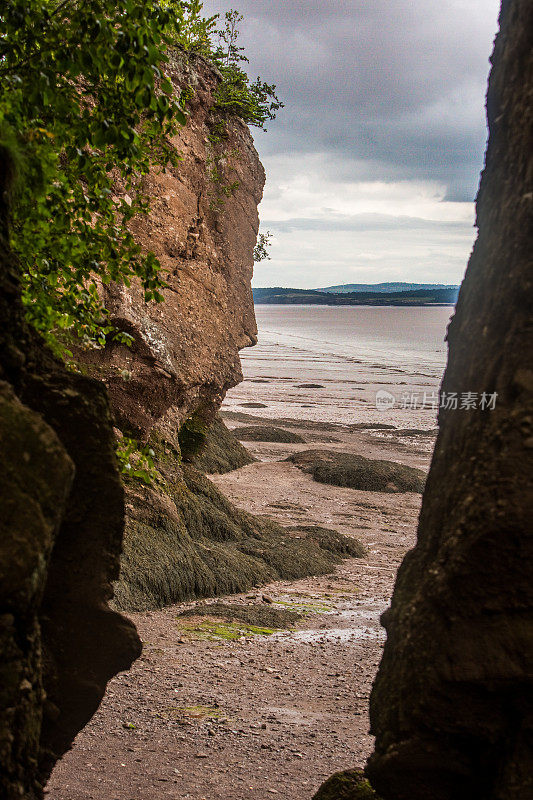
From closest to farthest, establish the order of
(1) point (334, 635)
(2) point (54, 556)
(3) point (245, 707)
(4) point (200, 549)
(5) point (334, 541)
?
(2) point (54, 556), (3) point (245, 707), (1) point (334, 635), (4) point (200, 549), (5) point (334, 541)

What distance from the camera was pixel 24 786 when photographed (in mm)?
3816

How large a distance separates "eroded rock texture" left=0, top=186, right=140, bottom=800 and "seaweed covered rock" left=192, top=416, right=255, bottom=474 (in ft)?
38.2

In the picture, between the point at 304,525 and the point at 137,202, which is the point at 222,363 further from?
the point at 137,202

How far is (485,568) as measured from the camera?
3785mm

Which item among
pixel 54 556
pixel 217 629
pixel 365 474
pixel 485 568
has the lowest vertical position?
pixel 217 629

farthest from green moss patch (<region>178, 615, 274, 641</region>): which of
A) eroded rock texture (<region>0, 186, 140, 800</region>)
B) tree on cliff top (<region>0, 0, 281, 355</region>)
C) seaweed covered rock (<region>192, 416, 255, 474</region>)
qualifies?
seaweed covered rock (<region>192, 416, 255, 474</region>)

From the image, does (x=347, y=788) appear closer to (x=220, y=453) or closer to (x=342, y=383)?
(x=220, y=453)

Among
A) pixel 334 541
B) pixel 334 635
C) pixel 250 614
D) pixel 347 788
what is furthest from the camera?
pixel 334 541

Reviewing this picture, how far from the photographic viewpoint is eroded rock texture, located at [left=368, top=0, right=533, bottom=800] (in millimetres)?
3736

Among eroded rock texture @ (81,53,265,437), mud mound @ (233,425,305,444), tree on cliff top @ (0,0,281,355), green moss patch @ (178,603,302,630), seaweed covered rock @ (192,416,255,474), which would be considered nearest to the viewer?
tree on cliff top @ (0,0,281,355)

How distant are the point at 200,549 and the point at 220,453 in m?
7.21

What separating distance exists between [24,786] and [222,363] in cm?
867

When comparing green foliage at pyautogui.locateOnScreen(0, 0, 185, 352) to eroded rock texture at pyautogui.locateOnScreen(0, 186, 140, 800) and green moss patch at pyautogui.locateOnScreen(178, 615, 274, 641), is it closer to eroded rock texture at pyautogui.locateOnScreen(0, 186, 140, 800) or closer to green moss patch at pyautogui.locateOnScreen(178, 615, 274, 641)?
eroded rock texture at pyautogui.locateOnScreen(0, 186, 140, 800)

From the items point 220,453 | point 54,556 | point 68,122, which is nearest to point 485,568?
point 54,556
